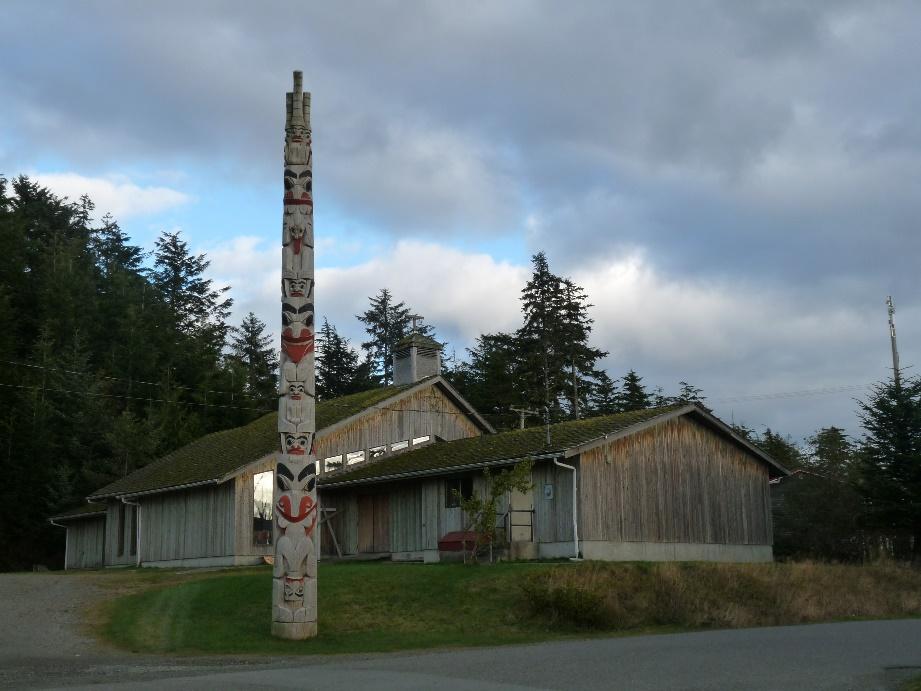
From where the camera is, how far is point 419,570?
25.0 metres

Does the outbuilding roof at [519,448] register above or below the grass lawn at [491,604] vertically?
above

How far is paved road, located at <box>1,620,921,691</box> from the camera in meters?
12.0

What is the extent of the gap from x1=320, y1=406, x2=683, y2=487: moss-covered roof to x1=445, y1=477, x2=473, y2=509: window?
0.64 m

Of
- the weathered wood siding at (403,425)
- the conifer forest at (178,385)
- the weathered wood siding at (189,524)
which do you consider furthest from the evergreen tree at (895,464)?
the weathered wood siding at (189,524)

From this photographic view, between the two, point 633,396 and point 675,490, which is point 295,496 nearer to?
point 675,490

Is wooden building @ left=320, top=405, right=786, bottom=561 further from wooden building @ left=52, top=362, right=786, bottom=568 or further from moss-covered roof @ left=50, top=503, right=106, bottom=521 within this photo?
moss-covered roof @ left=50, top=503, right=106, bottom=521

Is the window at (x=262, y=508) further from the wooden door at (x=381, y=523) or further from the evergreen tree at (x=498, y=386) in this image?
the evergreen tree at (x=498, y=386)

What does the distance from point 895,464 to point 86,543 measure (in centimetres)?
3407

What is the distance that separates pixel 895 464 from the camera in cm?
3562

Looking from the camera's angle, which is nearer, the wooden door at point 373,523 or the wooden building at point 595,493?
the wooden building at point 595,493

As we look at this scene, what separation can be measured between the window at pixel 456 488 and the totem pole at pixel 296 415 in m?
12.7

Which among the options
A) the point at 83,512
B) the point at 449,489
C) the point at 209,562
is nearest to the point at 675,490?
the point at 449,489

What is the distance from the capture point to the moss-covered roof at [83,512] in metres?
43.6

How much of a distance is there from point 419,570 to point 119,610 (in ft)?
23.2
